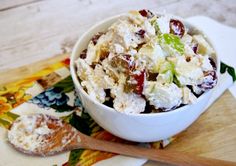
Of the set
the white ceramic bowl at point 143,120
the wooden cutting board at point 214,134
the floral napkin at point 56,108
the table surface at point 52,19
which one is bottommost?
the table surface at point 52,19

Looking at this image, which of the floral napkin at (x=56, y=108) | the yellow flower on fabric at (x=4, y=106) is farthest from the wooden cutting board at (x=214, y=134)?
the yellow flower on fabric at (x=4, y=106)

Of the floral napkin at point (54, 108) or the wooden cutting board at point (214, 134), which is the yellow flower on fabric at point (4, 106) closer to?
the floral napkin at point (54, 108)

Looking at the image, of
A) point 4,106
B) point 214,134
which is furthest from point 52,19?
point 214,134

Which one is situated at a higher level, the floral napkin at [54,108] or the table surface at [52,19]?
the floral napkin at [54,108]

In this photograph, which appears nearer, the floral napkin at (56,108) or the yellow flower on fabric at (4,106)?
the floral napkin at (56,108)

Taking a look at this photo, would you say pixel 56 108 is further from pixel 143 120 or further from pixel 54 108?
pixel 143 120

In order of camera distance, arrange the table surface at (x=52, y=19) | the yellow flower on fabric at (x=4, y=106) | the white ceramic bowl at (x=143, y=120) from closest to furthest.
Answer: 1. the white ceramic bowl at (x=143, y=120)
2. the yellow flower on fabric at (x=4, y=106)
3. the table surface at (x=52, y=19)

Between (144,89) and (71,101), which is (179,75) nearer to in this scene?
(144,89)

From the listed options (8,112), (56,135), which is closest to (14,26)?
(8,112)

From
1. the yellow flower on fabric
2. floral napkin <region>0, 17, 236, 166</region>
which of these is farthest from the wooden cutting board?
the yellow flower on fabric
